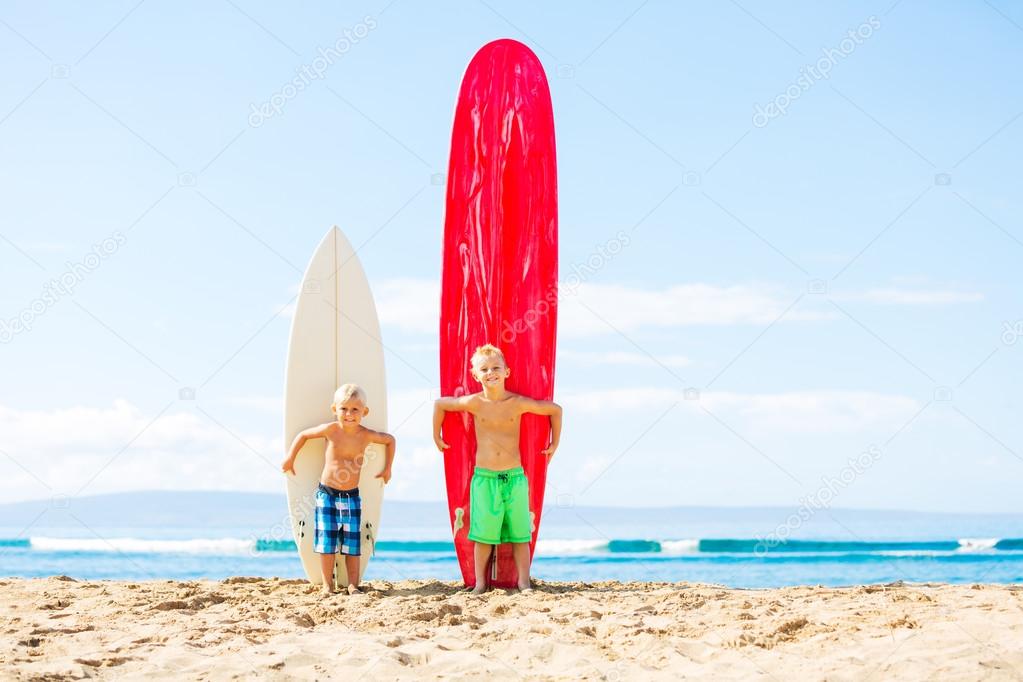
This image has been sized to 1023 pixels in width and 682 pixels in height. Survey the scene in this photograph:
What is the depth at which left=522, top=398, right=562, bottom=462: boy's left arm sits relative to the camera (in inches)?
208

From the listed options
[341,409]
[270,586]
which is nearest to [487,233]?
[341,409]

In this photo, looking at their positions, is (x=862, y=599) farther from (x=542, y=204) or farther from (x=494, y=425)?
(x=542, y=204)

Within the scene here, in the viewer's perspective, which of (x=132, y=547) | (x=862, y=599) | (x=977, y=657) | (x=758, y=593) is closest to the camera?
(x=977, y=657)

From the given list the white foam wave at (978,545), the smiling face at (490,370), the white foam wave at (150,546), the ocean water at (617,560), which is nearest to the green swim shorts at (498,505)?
the smiling face at (490,370)

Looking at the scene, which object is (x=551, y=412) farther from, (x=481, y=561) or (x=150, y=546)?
(x=150, y=546)

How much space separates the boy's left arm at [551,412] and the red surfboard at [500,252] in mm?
193

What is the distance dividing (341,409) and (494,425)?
2.84 ft

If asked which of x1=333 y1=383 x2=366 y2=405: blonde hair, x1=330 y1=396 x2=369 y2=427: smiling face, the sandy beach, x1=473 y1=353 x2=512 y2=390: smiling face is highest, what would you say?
x1=473 y1=353 x2=512 y2=390: smiling face

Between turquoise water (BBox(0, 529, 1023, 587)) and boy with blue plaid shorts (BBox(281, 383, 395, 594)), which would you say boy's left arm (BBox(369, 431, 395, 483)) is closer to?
boy with blue plaid shorts (BBox(281, 383, 395, 594))

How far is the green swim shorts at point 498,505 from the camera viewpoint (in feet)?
17.0

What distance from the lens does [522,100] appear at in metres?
5.77

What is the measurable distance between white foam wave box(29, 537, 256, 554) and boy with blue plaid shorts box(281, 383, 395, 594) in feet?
40.4

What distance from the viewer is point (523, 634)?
Result: 3867mm

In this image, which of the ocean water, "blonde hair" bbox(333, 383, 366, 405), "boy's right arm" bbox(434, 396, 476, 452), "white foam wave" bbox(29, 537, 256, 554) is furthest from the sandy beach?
"white foam wave" bbox(29, 537, 256, 554)
